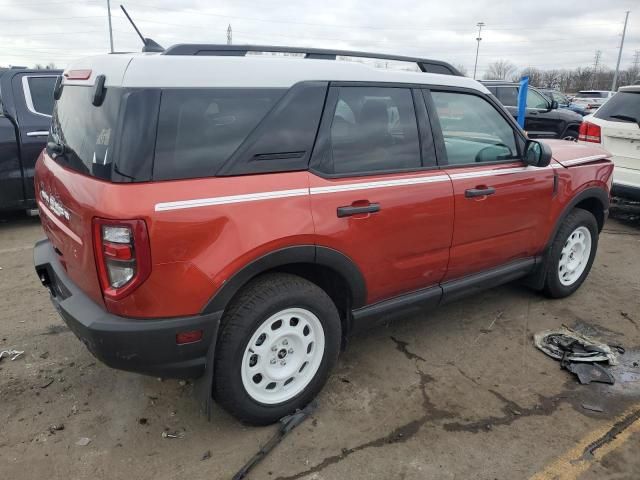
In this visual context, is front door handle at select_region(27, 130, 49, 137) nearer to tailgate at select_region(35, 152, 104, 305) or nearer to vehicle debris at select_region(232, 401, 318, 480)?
tailgate at select_region(35, 152, 104, 305)

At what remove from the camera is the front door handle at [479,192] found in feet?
10.6

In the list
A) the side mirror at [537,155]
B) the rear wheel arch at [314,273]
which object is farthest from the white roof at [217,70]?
the side mirror at [537,155]

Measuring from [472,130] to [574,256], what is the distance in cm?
173

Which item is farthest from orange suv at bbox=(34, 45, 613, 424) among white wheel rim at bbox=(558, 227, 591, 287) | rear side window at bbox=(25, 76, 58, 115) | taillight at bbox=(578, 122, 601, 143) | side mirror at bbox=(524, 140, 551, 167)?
taillight at bbox=(578, 122, 601, 143)

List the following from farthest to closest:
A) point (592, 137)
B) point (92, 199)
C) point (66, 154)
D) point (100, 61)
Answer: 1. point (592, 137)
2. point (66, 154)
3. point (100, 61)
4. point (92, 199)

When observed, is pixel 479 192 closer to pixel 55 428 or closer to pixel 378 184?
pixel 378 184

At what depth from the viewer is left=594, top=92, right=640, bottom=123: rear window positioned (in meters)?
6.29

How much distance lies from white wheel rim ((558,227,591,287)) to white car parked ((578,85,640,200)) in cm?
237

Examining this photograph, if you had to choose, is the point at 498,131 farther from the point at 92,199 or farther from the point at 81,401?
the point at 81,401

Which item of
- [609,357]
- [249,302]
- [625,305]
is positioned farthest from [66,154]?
A: [625,305]

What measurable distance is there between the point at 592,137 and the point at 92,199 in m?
6.46

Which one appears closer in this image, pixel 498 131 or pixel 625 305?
pixel 498 131

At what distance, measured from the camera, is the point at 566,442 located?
2.65 meters

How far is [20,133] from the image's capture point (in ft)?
19.1
